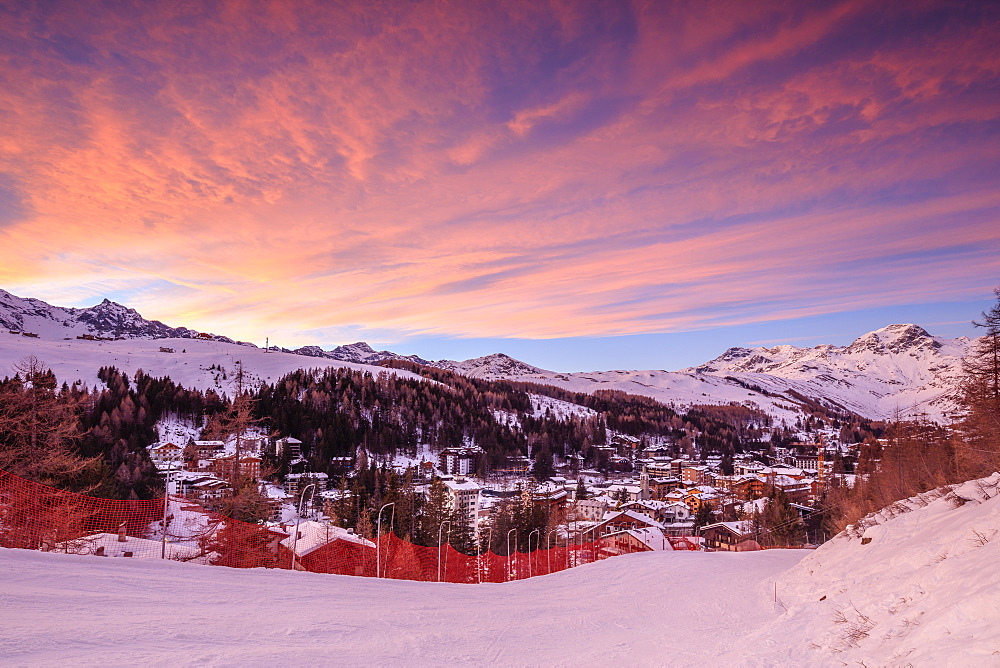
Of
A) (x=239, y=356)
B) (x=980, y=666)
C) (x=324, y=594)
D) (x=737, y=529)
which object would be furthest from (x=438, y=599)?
(x=239, y=356)

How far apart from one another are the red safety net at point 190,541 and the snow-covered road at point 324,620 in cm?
366

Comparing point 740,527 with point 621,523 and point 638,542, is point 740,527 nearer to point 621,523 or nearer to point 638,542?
point 638,542

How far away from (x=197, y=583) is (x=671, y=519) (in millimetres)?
76740

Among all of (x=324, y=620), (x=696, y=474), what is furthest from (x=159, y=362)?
(x=324, y=620)

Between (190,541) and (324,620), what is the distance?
15.7 meters

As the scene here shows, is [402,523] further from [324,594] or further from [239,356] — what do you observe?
[239,356]

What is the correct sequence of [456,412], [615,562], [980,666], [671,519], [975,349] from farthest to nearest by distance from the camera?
[456,412]
[671,519]
[975,349]
[615,562]
[980,666]

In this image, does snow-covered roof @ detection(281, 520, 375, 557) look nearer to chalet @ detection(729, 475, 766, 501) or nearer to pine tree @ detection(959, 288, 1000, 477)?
pine tree @ detection(959, 288, 1000, 477)

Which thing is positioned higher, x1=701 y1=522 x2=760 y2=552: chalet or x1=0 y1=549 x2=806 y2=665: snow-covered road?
x1=0 y1=549 x2=806 y2=665: snow-covered road

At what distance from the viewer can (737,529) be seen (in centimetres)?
5316

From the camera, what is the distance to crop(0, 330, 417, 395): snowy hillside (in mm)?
139050

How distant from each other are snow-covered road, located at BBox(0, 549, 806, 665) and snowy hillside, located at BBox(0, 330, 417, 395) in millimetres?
148784

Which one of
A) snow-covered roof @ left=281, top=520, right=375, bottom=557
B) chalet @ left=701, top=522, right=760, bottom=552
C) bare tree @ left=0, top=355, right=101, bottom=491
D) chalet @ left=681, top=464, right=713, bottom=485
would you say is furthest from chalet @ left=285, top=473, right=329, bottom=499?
chalet @ left=681, top=464, right=713, bottom=485

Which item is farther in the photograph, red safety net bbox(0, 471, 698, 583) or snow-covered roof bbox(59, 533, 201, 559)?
snow-covered roof bbox(59, 533, 201, 559)
